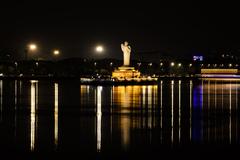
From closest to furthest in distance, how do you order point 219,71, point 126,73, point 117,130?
point 117,130
point 126,73
point 219,71

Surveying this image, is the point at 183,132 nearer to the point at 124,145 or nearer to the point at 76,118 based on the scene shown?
the point at 124,145

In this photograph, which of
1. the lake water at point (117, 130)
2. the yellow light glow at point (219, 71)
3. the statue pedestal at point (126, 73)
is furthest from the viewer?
the yellow light glow at point (219, 71)

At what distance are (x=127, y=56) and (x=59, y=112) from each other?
5012 centimetres

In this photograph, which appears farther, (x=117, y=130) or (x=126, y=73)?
(x=126, y=73)

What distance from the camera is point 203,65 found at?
171750mm

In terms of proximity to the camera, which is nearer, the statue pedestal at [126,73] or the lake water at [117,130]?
the lake water at [117,130]

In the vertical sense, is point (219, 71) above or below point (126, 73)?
above

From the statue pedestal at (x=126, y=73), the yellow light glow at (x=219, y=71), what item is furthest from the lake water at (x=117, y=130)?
the yellow light glow at (x=219, y=71)

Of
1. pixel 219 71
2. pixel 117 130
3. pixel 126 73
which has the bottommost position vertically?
pixel 117 130

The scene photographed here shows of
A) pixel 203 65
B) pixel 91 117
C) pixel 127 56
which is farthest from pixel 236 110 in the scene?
pixel 203 65

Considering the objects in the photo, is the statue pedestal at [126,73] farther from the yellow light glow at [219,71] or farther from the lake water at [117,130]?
the yellow light glow at [219,71]

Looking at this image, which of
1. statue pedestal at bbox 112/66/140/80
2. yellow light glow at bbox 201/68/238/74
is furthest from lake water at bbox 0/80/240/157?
yellow light glow at bbox 201/68/238/74

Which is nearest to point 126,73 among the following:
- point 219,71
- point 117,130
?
point 117,130

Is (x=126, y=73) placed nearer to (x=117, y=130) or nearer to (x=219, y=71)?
(x=117, y=130)
